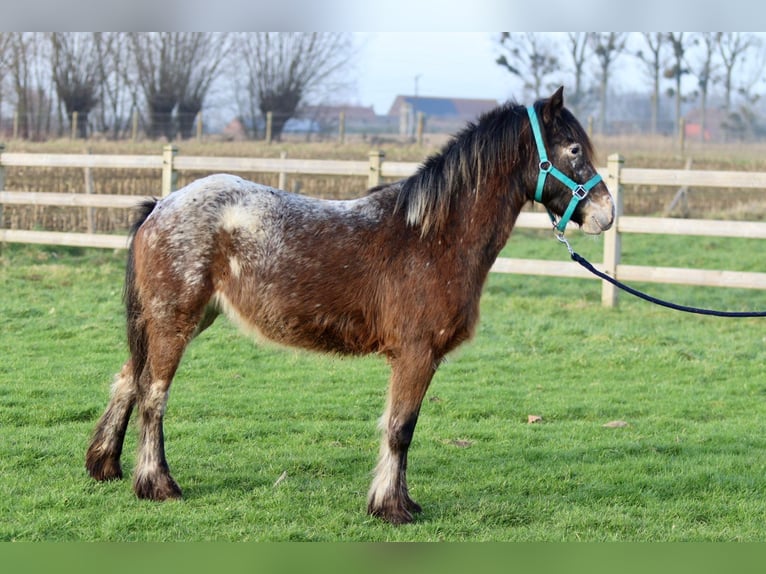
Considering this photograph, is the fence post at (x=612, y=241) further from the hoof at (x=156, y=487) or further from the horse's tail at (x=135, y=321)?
the hoof at (x=156, y=487)

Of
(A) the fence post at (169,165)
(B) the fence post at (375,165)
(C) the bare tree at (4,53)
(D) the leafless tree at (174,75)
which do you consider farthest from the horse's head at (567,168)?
(D) the leafless tree at (174,75)

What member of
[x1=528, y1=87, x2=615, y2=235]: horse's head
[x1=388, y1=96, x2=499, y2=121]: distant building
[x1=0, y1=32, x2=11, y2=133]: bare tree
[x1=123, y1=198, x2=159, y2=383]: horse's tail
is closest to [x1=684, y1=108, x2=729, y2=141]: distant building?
[x1=388, y1=96, x2=499, y2=121]: distant building

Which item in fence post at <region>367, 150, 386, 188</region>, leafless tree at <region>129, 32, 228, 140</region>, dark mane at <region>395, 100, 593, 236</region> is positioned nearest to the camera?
dark mane at <region>395, 100, 593, 236</region>

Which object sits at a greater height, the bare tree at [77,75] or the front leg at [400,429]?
the bare tree at [77,75]

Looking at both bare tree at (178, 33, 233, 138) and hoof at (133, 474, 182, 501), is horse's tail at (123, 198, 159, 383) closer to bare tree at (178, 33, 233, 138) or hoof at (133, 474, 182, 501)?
hoof at (133, 474, 182, 501)

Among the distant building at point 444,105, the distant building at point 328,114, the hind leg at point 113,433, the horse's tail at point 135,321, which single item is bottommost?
the hind leg at point 113,433

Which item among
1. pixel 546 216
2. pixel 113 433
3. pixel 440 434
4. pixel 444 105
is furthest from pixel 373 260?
pixel 444 105

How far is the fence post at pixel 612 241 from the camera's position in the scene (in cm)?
1006

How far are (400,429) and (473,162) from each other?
1.47 m

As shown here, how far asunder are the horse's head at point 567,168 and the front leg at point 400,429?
109 cm

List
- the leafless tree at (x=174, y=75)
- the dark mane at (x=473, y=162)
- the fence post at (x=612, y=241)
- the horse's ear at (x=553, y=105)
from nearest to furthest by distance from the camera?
the horse's ear at (x=553, y=105) < the dark mane at (x=473, y=162) < the fence post at (x=612, y=241) < the leafless tree at (x=174, y=75)

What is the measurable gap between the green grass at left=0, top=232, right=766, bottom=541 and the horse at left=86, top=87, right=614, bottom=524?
34cm

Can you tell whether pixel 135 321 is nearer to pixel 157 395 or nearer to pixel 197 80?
pixel 157 395

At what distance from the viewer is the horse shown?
4.26 m
